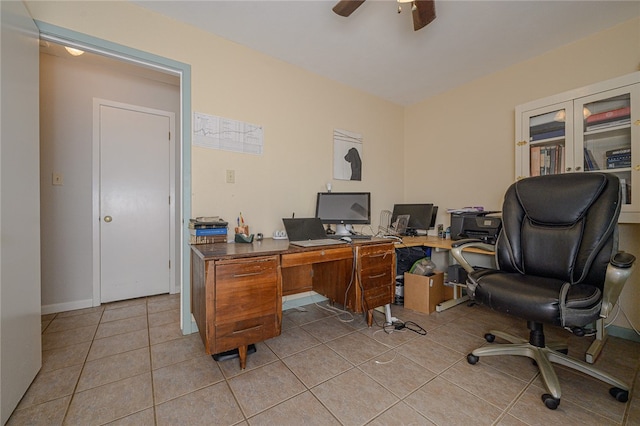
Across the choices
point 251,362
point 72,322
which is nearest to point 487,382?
point 251,362

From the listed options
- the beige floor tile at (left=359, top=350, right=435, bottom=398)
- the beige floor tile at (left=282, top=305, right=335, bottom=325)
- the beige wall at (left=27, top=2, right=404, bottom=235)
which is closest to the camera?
the beige floor tile at (left=359, top=350, right=435, bottom=398)

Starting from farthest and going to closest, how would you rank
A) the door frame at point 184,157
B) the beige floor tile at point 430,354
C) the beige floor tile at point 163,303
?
the beige floor tile at point 163,303 < the door frame at point 184,157 < the beige floor tile at point 430,354

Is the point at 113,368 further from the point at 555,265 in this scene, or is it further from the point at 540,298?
the point at 555,265

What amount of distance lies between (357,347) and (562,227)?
1564 millimetres

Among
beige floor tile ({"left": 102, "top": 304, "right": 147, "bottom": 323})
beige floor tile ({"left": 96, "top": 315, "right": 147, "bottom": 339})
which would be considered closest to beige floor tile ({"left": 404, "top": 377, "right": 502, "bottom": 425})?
beige floor tile ({"left": 96, "top": 315, "right": 147, "bottom": 339})

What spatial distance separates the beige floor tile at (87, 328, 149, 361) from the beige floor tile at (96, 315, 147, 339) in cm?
7

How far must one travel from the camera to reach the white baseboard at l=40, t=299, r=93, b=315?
237 cm

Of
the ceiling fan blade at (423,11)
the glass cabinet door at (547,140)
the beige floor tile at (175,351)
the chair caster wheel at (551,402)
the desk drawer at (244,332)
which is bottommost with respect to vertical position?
the beige floor tile at (175,351)

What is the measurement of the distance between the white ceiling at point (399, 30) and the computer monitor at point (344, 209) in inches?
52.9

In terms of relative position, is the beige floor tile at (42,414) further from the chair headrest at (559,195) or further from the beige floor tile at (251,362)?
the chair headrest at (559,195)

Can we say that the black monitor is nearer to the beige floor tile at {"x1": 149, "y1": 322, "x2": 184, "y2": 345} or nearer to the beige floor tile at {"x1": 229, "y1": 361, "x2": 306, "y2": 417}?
A: the beige floor tile at {"x1": 229, "y1": 361, "x2": 306, "y2": 417}

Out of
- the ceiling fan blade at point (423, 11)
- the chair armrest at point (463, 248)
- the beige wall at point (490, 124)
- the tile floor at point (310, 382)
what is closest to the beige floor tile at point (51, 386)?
the tile floor at point (310, 382)

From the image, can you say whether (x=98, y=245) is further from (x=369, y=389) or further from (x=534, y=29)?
(x=534, y=29)

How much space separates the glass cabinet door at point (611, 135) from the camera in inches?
73.4
